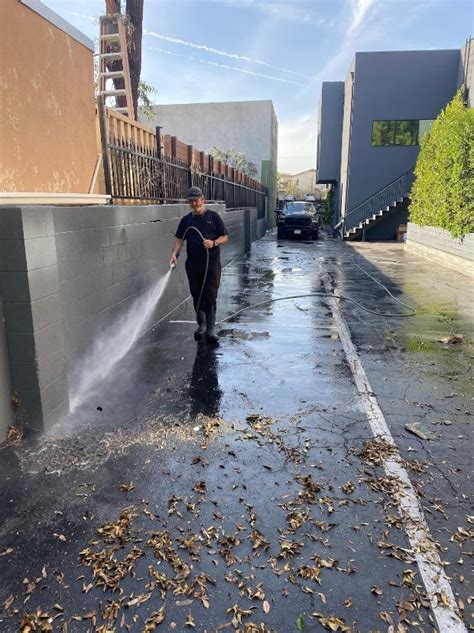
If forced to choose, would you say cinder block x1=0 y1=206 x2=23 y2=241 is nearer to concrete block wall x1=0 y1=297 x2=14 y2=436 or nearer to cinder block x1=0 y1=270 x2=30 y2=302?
cinder block x1=0 y1=270 x2=30 y2=302

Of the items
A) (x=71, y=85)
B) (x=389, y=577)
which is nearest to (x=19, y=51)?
(x=71, y=85)

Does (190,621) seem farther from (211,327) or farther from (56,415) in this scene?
(211,327)

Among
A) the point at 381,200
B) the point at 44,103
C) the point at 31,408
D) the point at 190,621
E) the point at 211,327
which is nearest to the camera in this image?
the point at 190,621

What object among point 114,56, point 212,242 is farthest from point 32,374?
point 114,56

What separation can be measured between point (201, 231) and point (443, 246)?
10747 mm

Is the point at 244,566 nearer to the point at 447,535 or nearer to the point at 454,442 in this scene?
the point at 447,535

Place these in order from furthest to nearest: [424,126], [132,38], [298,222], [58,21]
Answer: [424,126], [298,222], [132,38], [58,21]

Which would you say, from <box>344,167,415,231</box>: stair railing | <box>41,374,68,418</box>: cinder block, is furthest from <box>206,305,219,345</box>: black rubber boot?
<box>344,167,415,231</box>: stair railing

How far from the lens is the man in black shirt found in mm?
5738

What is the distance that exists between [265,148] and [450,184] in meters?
23.0

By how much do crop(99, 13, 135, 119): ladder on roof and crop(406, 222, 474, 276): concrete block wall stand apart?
29.5 ft

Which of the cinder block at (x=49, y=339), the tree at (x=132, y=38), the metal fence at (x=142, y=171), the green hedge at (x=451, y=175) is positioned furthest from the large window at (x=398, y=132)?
the cinder block at (x=49, y=339)

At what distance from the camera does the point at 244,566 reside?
2.34 m

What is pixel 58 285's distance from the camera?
3.85 meters
